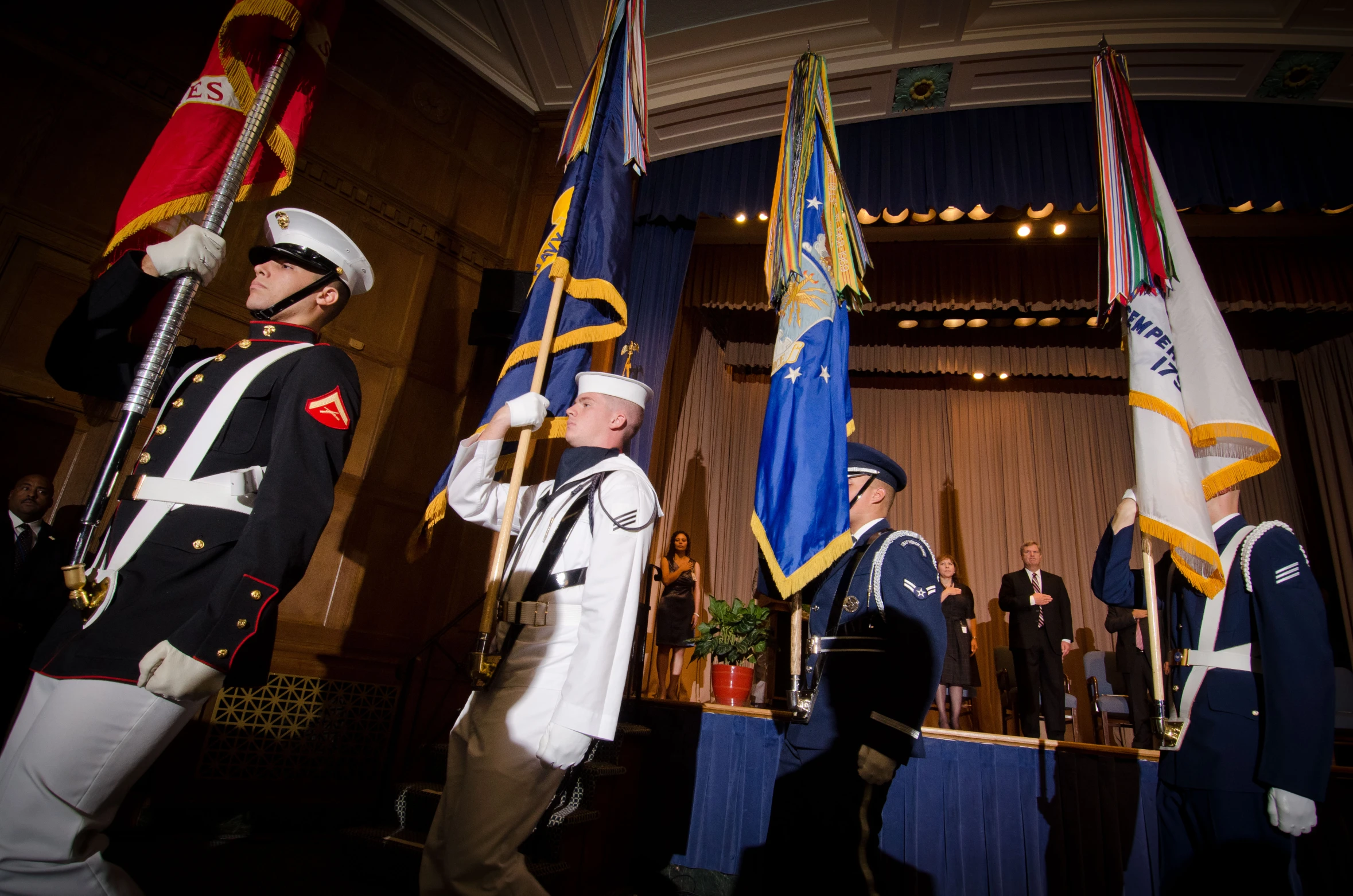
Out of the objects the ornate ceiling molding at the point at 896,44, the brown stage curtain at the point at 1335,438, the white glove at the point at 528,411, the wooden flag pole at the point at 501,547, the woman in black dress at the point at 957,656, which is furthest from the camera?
the brown stage curtain at the point at 1335,438

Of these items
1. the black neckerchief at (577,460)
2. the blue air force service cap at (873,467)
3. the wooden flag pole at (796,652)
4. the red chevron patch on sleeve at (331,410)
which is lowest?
the wooden flag pole at (796,652)

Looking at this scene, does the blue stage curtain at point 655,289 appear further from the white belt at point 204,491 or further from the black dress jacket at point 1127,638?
the black dress jacket at point 1127,638

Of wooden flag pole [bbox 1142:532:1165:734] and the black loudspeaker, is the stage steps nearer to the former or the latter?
wooden flag pole [bbox 1142:532:1165:734]

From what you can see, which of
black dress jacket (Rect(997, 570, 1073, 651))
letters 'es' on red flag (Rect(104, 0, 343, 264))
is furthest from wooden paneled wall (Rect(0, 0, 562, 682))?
black dress jacket (Rect(997, 570, 1073, 651))

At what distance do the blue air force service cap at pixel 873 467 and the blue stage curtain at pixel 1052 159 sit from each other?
3.42m

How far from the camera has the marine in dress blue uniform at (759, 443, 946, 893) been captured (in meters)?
1.94

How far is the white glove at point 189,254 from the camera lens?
1.70 m

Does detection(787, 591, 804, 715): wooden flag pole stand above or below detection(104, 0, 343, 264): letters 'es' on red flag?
below

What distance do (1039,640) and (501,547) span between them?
5.99 metres

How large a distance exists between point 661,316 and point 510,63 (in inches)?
90.1

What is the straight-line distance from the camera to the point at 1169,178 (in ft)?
16.7

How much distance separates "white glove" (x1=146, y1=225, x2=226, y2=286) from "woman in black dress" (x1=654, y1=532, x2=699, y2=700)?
17.4 feet

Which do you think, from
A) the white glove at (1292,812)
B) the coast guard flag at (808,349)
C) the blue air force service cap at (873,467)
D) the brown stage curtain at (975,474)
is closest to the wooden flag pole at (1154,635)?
the white glove at (1292,812)

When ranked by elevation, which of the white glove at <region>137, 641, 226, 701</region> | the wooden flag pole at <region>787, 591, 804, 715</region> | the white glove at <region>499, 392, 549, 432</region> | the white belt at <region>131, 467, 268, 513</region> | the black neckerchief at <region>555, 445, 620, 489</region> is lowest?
the white glove at <region>137, 641, 226, 701</region>
